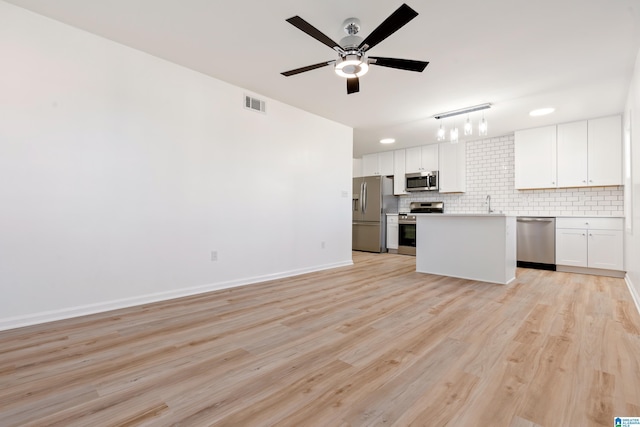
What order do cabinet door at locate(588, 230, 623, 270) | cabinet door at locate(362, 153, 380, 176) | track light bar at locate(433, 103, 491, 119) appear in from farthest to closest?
cabinet door at locate(362, 153, 380, 176)
cabinet door at locate(588, 230, 623, 270)
track light bar at locate(433, 103, 491, 119)

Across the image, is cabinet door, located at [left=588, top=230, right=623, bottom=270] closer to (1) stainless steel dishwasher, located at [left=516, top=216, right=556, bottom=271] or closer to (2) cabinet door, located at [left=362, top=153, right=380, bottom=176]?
(1) stainless steel dishwasher, located at [left=516, top=216, right=556, bottom=271]

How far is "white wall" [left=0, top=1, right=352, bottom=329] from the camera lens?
2.41 meters

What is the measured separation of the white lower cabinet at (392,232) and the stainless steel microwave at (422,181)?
2.55ft

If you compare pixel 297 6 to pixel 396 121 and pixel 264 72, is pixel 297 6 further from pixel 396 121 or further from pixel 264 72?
pixel 396 121

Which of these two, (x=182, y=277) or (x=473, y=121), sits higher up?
(x=473, y=121)

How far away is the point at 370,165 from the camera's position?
25.5 ft

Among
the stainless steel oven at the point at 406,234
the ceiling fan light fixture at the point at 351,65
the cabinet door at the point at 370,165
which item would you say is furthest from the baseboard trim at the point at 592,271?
the ceiling fan light fixture at the point at 351,65

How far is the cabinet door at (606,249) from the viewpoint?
14.5 feet

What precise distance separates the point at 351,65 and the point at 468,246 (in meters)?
3.02

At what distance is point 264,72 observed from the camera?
11.1 ft

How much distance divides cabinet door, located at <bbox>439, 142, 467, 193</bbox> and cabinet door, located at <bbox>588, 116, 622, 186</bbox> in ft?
6.70

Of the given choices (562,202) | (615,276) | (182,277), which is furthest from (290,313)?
(562,202)

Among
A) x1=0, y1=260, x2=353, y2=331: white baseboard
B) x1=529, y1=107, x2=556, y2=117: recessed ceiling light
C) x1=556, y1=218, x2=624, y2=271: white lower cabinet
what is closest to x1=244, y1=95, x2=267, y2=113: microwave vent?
x1=0, y1=260, x2=353, y2=331: white baseboard

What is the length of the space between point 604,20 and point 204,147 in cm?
391
